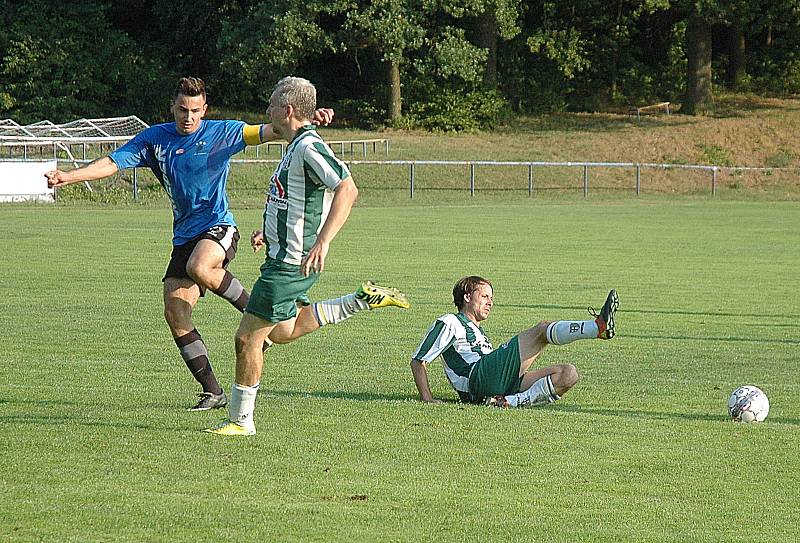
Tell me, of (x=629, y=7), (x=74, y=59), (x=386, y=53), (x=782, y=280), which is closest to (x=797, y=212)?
(x=782, y=280)

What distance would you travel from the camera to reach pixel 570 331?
8398 millimetres

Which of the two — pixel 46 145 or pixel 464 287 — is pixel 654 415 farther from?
pixel 46 145

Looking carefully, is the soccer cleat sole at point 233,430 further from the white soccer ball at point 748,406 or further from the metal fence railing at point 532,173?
the metal fence railing at point 532,173

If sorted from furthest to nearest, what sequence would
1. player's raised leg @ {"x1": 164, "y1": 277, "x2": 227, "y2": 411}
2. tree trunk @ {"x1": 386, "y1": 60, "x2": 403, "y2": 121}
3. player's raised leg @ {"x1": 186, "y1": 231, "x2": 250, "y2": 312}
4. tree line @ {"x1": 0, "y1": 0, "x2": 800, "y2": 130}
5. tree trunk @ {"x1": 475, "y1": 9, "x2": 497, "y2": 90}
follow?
1. tree trunk @ {"x1": 475, "y1": 9, "x2": 497, "y2": 90}
2. tree trunk @ {"x1": 386, "y1": 60, "x2": 403, "y2": 121}
3. tree line @ {"x1": 0, "y1": 0, "x2": 800, "y2": 130}
4. player's raised leg @ {"x1": 164, "y1": 277, "x2": 227, "y2": 411}
5. player's raised leg @ {"x1": 186, "y1": 231, "x2": 250, "y2": 312}

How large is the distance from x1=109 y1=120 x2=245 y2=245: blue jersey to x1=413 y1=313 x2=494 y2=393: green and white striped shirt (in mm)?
1680

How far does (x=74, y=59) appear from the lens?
5453cm

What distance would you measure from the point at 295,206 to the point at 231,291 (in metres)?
1.43

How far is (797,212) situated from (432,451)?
1175 inches

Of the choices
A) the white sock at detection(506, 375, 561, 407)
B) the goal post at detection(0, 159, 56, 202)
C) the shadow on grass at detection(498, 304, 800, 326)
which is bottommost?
the goal post at detection(0, 159, 56, 202)

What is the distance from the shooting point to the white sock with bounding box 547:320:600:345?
27.3ft

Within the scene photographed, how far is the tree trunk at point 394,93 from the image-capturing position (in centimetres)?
5184

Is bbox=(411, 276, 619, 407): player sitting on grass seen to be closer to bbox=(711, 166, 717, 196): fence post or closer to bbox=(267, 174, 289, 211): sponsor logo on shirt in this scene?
bbox=(267, 174, 289, 211): sponsor logo on shirt

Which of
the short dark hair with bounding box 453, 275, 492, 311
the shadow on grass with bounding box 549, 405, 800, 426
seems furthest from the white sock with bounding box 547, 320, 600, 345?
the short dark hair with bounding box 453, 275, 492, 311

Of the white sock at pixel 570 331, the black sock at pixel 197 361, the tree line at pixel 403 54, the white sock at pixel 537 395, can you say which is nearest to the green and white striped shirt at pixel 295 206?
the black sock at pixel 197 361
